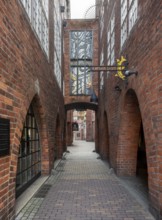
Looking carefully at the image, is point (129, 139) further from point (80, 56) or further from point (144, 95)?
point (80, 56)

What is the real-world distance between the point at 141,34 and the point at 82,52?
13.4 m

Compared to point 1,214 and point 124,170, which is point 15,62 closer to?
point 1,214

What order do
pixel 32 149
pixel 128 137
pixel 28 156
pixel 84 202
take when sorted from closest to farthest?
1. pixel 84 202
2. pixel 28 156
3. pixel 32 149
4. pixel 128 137

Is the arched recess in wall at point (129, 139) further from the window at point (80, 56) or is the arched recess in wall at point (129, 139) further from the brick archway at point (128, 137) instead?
the window at point (80, 56)

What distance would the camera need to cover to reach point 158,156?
4125 millimetres

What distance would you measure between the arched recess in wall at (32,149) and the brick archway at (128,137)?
2.55 meters

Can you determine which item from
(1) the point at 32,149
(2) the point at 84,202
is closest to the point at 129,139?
(2) the point at 84,202

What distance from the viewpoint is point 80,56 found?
18141 millimetres

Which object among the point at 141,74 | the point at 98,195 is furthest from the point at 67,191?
the point at 141,74

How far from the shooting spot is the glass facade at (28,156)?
5869 mm

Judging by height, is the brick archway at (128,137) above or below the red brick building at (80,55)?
below

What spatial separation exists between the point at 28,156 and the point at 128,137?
327 centimetres

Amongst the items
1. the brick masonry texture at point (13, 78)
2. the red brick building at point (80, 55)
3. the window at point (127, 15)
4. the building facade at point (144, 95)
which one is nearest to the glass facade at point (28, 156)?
the brick masonry texture at point (13, 78)

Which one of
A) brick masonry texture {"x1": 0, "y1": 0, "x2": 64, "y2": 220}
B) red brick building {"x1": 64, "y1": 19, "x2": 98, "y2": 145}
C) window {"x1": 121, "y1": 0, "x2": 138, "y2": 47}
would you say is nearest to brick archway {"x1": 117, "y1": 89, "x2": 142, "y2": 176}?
window {"x1": 121, "y1": 0, "x2": 138, "y2": 47}
